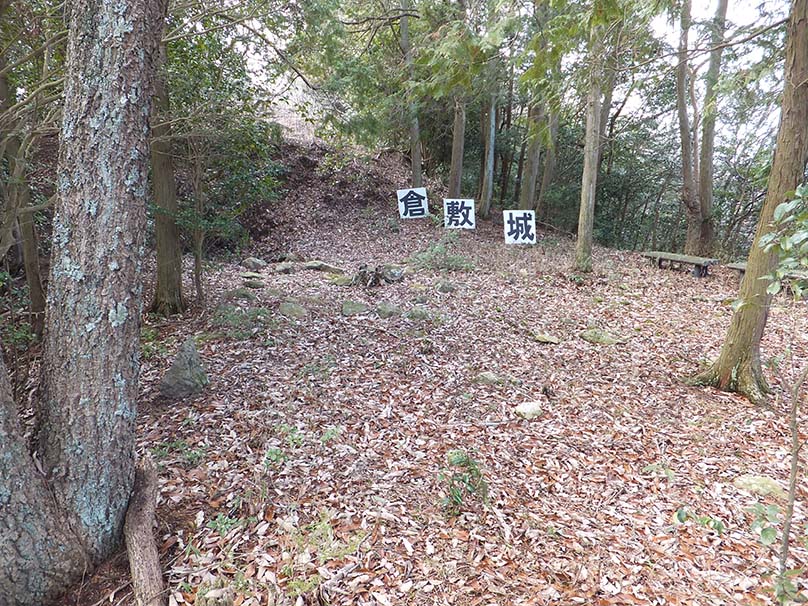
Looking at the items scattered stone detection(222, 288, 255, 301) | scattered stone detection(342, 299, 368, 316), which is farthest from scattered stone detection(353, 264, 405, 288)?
scattered stone detection(222, 288, 255, 301)

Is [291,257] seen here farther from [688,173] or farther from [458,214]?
[688,173]

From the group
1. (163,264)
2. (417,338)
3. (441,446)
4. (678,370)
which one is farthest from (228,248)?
(678,370)

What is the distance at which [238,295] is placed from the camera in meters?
5.43

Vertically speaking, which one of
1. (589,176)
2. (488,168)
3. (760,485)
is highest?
(488,168)

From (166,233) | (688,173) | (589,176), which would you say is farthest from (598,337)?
(688,173)

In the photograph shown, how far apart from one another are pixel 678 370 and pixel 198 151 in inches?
216

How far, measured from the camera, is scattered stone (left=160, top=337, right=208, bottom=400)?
341cm

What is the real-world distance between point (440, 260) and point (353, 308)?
312cm

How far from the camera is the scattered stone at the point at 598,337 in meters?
4.90

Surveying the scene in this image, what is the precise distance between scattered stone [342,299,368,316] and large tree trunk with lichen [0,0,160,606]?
3.32 metres

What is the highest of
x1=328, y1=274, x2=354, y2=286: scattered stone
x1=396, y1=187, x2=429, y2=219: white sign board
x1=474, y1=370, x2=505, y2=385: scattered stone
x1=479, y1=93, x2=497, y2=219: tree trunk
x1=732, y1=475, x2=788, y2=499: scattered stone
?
x1=479, y1=93, x2=497, y2=219: tree trunk

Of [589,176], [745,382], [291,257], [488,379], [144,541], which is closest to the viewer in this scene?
[144,541]

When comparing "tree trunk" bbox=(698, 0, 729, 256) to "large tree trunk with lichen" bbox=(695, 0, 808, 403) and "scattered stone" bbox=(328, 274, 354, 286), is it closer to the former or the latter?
"large tree trunk with lichen" bbox=(695, 0, 808, 403)

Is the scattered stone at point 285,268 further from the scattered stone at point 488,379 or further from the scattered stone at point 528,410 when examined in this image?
the scattered stone at point 528,410
